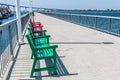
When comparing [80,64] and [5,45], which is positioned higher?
[5,45]

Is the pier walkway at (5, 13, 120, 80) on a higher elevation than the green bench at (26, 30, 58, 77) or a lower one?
lower

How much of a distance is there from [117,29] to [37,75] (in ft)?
27.2

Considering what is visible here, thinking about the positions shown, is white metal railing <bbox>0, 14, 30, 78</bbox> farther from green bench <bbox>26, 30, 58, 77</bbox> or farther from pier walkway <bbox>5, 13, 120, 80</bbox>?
green bench <bbox>26, 30, 58, 77</bbox>

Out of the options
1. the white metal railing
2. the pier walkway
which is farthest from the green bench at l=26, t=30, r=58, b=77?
the white metal railing

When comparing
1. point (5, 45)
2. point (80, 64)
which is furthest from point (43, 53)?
point (80, 64)

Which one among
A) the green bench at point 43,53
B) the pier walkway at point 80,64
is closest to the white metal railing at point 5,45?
the pier walkway at point 80,64

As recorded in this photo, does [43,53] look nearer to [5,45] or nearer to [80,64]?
[5,45]

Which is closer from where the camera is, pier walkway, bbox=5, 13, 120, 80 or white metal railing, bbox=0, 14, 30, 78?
pier walkway, bbox=5, 13, 120, 80

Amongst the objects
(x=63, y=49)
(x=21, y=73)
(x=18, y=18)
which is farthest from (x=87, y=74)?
(x=18, y=18)

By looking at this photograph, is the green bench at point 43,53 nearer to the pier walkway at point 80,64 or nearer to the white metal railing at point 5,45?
the pier walkway at point 80,64

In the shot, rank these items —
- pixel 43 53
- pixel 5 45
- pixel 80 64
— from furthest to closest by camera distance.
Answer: pixel 80 64
pixel 5 45
pixel 43 53

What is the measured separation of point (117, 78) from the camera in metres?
6.26

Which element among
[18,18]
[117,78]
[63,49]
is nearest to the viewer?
[117,78]

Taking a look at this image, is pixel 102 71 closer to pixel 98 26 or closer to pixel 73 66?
→ pixel 73 66
